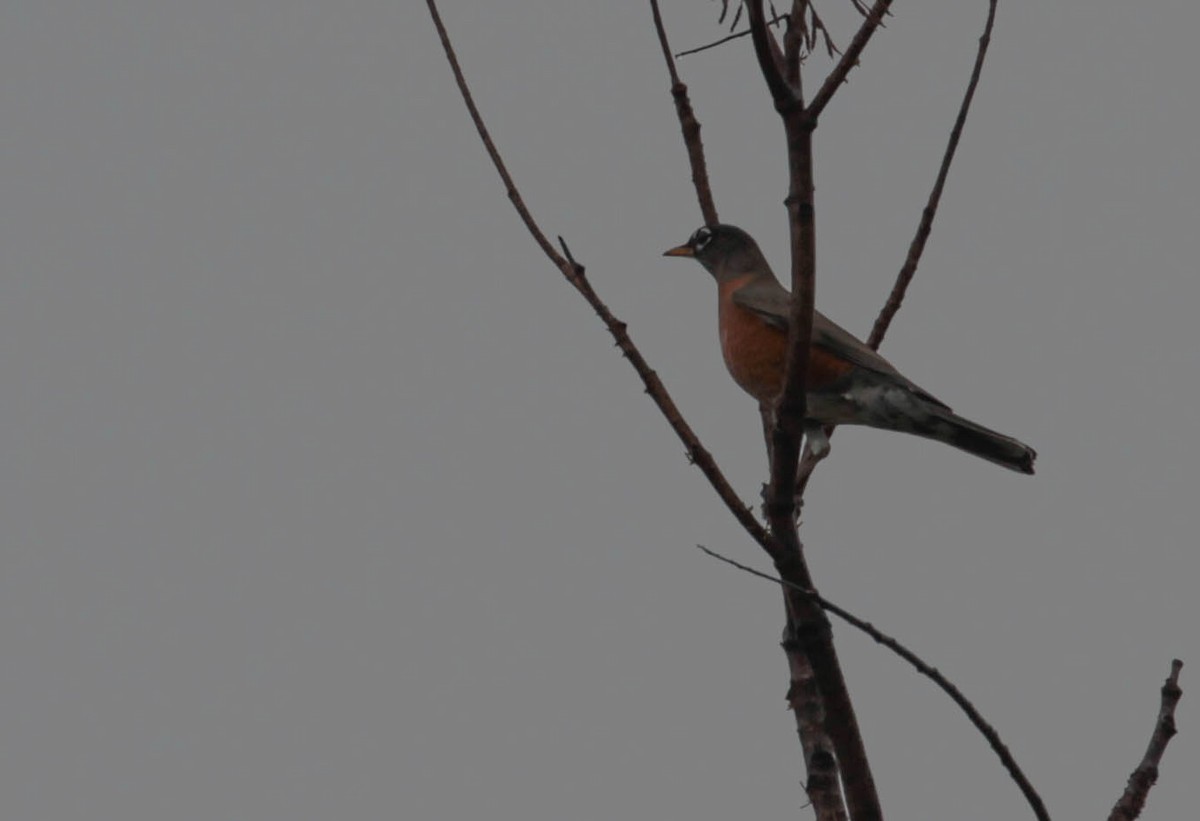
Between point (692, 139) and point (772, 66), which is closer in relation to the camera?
point (772, 66)

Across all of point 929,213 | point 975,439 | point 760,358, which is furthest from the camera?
point 760,358

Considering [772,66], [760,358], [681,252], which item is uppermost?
[681,252]

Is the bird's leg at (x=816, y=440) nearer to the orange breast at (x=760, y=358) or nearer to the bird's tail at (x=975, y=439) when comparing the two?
the orange breast at (x=760, y=358)

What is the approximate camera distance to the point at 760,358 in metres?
5.78

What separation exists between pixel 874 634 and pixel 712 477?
→ 596mm

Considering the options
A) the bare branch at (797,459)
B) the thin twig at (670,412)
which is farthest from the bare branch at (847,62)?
the thin twig at (670,412)

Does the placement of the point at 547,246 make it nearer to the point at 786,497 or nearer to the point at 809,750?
the point at 786,497

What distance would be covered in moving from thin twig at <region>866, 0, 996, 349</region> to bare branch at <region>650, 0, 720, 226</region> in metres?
0.56

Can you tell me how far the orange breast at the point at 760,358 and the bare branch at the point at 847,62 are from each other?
2762mm

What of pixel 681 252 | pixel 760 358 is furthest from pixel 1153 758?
pixel 681 252

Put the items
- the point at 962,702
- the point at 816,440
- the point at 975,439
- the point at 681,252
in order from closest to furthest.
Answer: the point at 962,702 < the point at 816,440 < the point at 975,439 < the point at 681,252

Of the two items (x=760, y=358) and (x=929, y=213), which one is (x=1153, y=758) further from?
(x=760, y=358)

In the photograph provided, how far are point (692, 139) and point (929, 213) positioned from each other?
72 cm

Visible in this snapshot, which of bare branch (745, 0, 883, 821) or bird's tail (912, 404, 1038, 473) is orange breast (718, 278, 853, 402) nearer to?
bird's tail (912, 404, 1038, 473)
